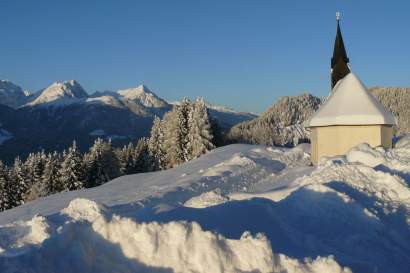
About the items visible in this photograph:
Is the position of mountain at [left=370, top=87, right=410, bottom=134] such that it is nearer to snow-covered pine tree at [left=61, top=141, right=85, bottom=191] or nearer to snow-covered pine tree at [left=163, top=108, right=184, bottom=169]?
snow-covered pine tree at [left=163, top=108, right=184, bottom=169]

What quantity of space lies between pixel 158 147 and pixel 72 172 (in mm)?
10099

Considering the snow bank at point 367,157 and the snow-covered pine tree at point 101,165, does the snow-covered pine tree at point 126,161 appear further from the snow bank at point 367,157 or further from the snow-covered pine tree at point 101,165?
the snow bank at point 367,157

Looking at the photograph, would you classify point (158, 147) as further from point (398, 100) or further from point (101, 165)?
point (398, 100)

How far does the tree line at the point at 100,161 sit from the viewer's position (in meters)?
42.2

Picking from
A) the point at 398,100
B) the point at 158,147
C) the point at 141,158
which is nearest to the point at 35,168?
the point at 141,158

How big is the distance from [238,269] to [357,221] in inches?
168

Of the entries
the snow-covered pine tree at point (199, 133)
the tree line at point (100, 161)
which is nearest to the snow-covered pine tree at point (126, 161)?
the tree line at point (100, 161)

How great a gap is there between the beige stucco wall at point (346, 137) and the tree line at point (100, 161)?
62.4ft

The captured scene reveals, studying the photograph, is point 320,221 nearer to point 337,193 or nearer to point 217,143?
point 337,193

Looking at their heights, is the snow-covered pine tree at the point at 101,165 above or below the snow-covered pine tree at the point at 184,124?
below

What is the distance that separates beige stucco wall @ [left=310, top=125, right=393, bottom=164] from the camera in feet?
75.3

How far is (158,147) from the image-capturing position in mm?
49188

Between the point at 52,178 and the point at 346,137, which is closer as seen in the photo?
the point at 346,137

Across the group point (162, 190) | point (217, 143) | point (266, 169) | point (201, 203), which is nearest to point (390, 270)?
point (201, 203)
